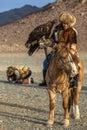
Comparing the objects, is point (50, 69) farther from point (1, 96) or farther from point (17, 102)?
point (1, 96)

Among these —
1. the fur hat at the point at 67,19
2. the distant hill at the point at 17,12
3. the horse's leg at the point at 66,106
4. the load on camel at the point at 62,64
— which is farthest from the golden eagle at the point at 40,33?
the distant hill at the point at 17,12

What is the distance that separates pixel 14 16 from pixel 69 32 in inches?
3796

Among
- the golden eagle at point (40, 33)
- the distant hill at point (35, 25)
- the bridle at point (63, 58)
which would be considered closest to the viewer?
the bridle at point (63, 58)

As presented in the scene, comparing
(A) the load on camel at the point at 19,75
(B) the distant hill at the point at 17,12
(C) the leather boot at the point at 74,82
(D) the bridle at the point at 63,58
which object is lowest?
(A) the load on camel at the point at 19,75

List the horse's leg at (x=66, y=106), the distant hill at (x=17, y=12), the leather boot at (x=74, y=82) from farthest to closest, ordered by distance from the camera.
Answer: the distant hill at (x=17, y=12) → the leather boot at (x=74, y=82) → the horse's leg at (x=66, y=106)

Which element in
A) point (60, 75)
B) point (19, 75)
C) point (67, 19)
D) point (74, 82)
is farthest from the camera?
point (19, 75)

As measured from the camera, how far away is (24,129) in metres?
11.7

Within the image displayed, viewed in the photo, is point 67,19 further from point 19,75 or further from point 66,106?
point 19,75

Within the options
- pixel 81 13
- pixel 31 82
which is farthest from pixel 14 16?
pixel 31 82

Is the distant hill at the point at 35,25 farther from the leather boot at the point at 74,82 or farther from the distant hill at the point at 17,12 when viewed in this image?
the leather boot at the point at 74,82

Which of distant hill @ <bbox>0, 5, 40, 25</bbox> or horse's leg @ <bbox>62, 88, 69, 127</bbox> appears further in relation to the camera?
distant hill @ <bbox>0, 5, 40, 25</bbox>

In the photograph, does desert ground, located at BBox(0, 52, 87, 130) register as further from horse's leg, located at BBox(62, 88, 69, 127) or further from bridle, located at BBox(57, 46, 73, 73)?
bridle, located at BBox(57, 46, 73, 73)

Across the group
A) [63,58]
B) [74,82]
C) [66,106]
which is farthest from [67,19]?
[66,106]

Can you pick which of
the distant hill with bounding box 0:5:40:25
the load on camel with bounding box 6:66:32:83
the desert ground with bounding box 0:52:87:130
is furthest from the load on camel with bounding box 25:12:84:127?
the distant hill with bounding box 0:5:40:25
